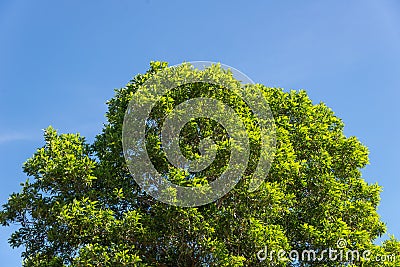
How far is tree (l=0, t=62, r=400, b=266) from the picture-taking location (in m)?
14.2

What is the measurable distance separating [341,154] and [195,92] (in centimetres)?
539

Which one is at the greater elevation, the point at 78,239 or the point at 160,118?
the point at 160,118

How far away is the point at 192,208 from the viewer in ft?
45.3

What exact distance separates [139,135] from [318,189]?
222 inches

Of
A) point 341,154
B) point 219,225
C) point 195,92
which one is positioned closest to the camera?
point 219,225

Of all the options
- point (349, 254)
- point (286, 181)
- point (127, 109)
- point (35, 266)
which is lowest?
point (35, 266)

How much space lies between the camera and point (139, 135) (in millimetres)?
15258

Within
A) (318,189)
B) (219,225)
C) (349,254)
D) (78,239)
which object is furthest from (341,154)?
(78,239)

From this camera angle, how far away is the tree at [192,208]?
Answer: 14180 millimetres

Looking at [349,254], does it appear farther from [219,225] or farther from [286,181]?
Result: [219,225]

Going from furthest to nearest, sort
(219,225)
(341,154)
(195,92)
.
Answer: (341,154), (195,92), (219,225)

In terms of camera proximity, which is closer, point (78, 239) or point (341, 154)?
point (78, 239)

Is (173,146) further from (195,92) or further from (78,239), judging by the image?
(78,239)

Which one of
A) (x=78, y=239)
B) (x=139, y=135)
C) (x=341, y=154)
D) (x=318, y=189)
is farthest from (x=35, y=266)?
(x=341, y=154)
